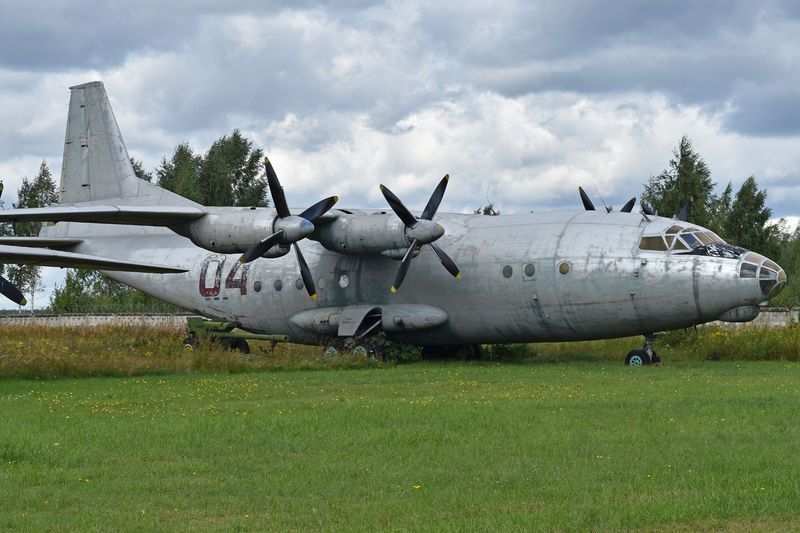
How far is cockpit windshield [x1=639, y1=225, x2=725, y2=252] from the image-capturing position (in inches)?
948

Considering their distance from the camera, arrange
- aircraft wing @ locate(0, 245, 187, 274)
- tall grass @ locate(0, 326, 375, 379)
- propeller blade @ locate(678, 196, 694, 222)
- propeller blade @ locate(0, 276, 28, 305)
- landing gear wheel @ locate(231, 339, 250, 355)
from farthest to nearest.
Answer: landing gear wheel @ locate(231, 339, 250, 355) → propeller blade @ locate(678, 196, 694, 222) → tall grass @ locate(0, 326, 375, 379) → aircraft wing @ locate(0, 245, 187, 274) → propeller blade @ locate(0, 276, 28, 305)

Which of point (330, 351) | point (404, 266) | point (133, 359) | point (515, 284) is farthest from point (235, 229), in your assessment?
point (515, 284)

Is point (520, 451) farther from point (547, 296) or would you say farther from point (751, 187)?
point (751, 187)

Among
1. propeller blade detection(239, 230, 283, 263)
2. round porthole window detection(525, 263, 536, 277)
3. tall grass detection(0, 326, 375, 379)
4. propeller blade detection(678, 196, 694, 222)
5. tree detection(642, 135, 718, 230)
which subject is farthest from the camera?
tree detection(642, 135, 718, 230)

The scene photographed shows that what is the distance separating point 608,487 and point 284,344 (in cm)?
2796

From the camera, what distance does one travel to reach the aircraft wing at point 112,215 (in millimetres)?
24812

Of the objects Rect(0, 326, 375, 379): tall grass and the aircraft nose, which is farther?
the aircraft nose

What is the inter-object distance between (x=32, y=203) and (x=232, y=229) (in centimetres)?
5477

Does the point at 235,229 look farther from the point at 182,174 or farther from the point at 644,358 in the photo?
the point at 182,174

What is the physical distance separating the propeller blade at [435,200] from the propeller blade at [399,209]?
0.75m

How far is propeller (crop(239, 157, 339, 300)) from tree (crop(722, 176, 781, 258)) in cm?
5364

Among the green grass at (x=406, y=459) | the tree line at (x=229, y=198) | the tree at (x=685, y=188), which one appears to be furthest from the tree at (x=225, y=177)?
the green grass at (x=406, y=459)

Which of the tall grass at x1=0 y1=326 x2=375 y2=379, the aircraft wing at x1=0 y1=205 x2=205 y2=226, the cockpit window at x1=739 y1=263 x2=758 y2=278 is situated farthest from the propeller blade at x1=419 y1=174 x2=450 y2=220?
the cockpit window at x1=739 y1=263 x2=758 y2=278

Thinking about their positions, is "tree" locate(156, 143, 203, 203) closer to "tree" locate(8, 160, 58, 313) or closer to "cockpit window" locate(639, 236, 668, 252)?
"tree" locate(8, 160, 58, 313)
